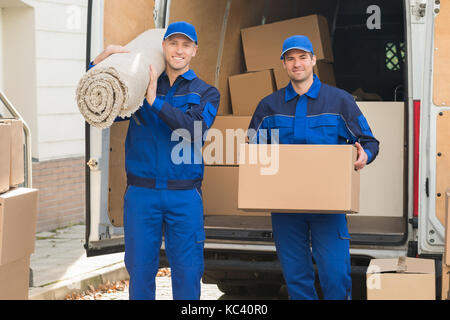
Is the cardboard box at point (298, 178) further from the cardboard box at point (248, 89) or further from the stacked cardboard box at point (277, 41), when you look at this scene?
the stacked cardboard box at point (277, 41)

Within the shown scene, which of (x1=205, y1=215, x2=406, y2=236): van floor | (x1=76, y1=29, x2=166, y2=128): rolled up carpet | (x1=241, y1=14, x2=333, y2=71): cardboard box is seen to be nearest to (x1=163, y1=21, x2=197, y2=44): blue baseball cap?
(x1=76, y1=29, x2=166, y2=128): rolled up carpet

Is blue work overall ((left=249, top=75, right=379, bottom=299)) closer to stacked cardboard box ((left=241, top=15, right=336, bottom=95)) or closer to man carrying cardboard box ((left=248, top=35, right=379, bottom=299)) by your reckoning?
man carrying cardboard box ((left=248, top=35, right=379, bottom=299))

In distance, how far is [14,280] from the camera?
3955 mm

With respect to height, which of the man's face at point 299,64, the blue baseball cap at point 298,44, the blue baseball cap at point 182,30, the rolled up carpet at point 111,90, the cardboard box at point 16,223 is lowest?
the cardboard box at point 16,223

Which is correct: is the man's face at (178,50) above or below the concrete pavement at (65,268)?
above

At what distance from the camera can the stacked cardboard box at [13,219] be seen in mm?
3793

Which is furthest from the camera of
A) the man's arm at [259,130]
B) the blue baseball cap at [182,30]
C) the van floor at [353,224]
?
the van floor at [353,224]

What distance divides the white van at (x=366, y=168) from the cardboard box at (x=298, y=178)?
514 mm

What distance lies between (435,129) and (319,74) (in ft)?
7.45

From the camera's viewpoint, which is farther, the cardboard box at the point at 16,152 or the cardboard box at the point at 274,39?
the cardboard box at the point at 274,39

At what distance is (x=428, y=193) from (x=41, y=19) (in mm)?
5538

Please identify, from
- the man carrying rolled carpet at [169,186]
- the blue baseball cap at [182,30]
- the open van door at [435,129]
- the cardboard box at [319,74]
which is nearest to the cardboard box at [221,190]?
the cardboard box at [319,74]
